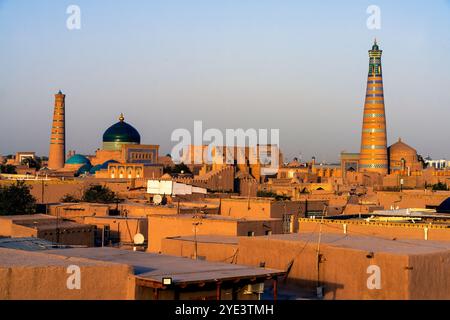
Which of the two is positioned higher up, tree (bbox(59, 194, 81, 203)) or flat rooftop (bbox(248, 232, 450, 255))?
tree (bbox(59, 194, 81, 203))

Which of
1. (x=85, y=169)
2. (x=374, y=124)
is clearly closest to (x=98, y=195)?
(x=85, y=169)

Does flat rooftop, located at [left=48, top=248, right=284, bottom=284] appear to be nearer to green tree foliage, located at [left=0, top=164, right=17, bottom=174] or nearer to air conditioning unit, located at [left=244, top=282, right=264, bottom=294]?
air conditioning unit, located at [left=244, top=282, right=264, bottom=294]

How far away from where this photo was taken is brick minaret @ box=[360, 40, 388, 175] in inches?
2874

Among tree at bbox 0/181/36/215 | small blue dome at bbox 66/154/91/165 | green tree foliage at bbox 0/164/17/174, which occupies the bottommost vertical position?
tree at bbox 0/181/36/215

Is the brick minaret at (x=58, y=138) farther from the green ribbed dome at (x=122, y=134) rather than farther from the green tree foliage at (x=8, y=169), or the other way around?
Result: the green tree foliage at (x=8, y=169)

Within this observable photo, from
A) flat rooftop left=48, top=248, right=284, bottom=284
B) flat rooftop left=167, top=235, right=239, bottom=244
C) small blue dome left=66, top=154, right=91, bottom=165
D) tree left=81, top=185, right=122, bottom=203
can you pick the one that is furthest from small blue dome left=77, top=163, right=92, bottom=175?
flat rooftop left=48, top=248, right=284, bottom=284

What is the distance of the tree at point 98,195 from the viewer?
37969mm

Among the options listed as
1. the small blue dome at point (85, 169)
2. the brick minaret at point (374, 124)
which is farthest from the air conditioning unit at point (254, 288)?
the brick minaret at point (374, 124)

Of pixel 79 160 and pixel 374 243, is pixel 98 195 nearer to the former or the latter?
pixel 374 243

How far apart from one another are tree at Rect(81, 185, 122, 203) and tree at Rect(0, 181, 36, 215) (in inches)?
134

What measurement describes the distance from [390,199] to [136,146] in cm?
3621

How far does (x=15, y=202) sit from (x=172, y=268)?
2249 cm
